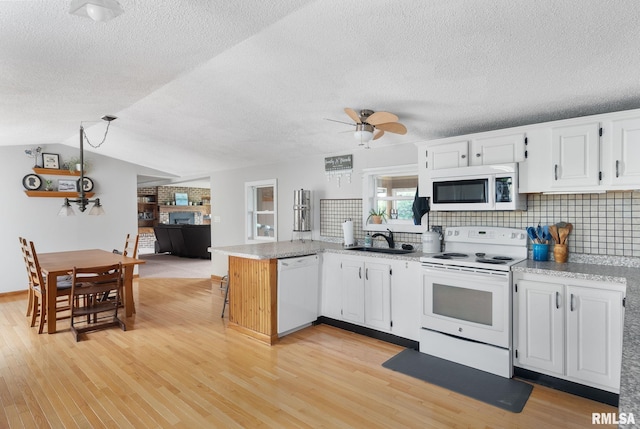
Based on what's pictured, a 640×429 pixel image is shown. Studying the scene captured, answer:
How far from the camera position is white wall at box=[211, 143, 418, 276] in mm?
4277

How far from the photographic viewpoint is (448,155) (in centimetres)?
336

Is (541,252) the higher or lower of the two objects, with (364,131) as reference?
lower

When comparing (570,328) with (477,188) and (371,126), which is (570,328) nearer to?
(477,188)

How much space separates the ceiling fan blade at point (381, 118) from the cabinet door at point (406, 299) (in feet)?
4.35

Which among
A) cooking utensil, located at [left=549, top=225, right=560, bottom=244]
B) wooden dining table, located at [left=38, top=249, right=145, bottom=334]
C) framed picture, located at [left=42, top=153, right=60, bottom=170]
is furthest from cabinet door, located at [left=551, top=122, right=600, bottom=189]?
framed picture, located at [left=42, top=153, right=60, bottom=170]

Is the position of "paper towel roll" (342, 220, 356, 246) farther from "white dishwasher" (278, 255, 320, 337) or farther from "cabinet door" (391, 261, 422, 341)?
"cabinet door" (391, 261, 422, 341)

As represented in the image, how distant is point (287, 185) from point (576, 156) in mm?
3578

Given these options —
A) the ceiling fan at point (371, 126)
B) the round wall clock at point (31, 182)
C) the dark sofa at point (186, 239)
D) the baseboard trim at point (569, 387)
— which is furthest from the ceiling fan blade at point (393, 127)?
the dark sofa at point (186, 239)

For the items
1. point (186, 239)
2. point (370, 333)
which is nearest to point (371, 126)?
point (370, 333)

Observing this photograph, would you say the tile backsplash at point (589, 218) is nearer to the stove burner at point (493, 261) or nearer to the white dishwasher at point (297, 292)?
the stove burner at point (493, 261)

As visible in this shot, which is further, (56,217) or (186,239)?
(186,239)

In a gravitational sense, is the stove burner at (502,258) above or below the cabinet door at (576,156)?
below

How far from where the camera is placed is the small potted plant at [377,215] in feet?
14.0

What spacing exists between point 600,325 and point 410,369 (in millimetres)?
1371
